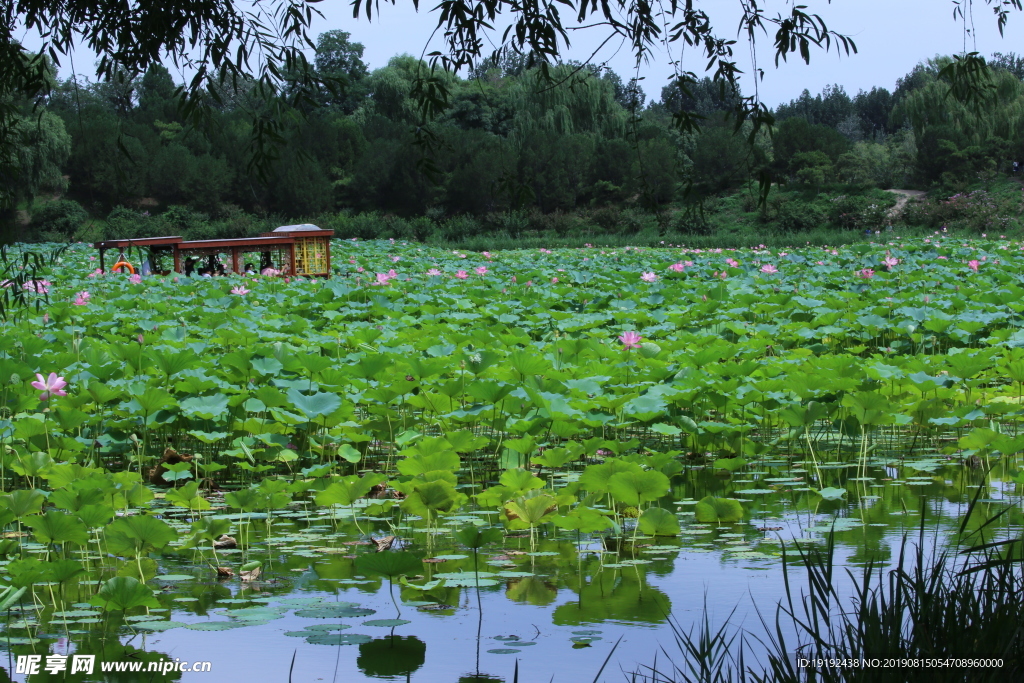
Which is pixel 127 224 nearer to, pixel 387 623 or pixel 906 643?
pixel 387 623

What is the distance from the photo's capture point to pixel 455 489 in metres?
2.66

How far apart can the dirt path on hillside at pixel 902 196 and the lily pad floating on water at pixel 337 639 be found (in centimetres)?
2521

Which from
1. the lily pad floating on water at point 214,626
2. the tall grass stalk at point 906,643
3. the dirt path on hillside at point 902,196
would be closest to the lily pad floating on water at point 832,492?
the tall grass stalk at point 906,643

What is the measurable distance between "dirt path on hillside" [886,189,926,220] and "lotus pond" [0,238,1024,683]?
21.4m

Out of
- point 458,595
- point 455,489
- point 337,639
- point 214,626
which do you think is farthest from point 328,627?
point 455,489

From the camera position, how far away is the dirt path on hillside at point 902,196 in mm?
25219

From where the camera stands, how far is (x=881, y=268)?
10008 mm

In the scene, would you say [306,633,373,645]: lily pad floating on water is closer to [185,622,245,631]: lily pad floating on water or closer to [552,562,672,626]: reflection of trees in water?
[185,622,245,631]: lily pad floating on water

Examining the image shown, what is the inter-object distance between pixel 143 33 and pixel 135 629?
59.6 inches

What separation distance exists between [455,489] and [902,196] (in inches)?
1075

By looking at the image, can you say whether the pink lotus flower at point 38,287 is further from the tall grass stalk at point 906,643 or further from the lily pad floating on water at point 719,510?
the tall grass stalk at point 906,643

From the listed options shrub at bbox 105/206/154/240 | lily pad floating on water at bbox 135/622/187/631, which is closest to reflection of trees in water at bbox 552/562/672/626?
lily pad floating on water at bbox 135/622/187/631

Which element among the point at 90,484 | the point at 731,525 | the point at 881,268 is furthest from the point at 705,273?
the point at 90,484

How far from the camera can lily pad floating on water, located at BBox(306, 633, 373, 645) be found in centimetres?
168
